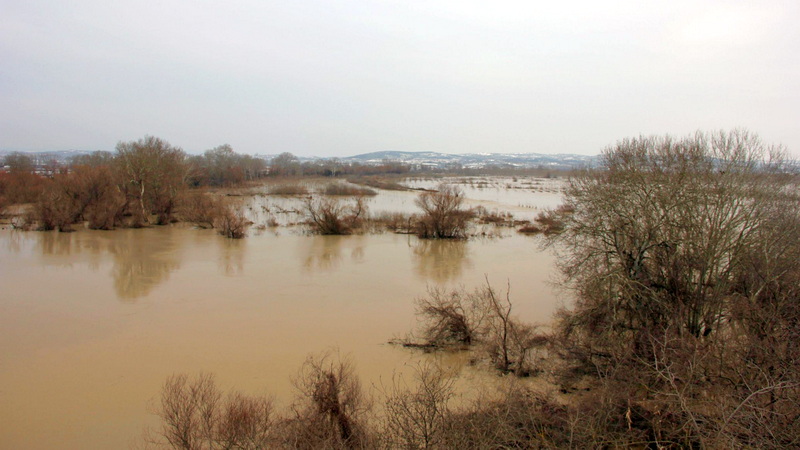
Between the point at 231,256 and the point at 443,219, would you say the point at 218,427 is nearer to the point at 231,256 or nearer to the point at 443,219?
the point at 231,256

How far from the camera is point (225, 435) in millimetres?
7094

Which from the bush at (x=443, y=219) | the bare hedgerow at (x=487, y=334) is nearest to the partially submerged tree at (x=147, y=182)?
the bush at (x=443, y=219)

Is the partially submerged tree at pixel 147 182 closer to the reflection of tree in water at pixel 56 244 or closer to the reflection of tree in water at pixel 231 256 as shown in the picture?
the reflection of tree in water at pixel 56 244

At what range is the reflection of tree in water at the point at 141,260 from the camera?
19.0 m

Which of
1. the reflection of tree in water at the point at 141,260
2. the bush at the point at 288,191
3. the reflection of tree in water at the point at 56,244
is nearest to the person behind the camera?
the reflection of tree in water at the point at 141,260

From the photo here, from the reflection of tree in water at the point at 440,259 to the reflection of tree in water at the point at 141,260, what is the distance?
1187cm

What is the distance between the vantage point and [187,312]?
15.9 m

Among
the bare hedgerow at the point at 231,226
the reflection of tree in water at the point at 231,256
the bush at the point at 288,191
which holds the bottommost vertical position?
the reflection of tree in water at the point at 231,256

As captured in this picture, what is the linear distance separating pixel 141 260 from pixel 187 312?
9.87 metres

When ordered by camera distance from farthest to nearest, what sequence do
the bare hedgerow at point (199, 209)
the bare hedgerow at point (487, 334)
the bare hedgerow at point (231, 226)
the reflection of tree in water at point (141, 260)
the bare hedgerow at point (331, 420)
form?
the bare hedgerow at point (199, 209), the bare hedgerow at point (231, 226), the reflection of tree in water at point (141, 260), the bare hedgerow at point (487, 334), the bare hedgerow at point (331, 420)

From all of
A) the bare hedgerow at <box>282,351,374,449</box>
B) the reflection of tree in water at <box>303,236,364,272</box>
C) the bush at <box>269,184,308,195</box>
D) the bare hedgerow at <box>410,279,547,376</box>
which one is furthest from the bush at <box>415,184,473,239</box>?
the bush at <box>269,184,308,195</box>

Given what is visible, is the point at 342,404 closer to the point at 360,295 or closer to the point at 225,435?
the point at 225,435

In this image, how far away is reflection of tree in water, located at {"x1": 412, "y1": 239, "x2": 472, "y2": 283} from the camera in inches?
862

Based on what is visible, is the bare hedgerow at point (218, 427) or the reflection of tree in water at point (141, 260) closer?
the bare hedgerow at point (218, 427)
